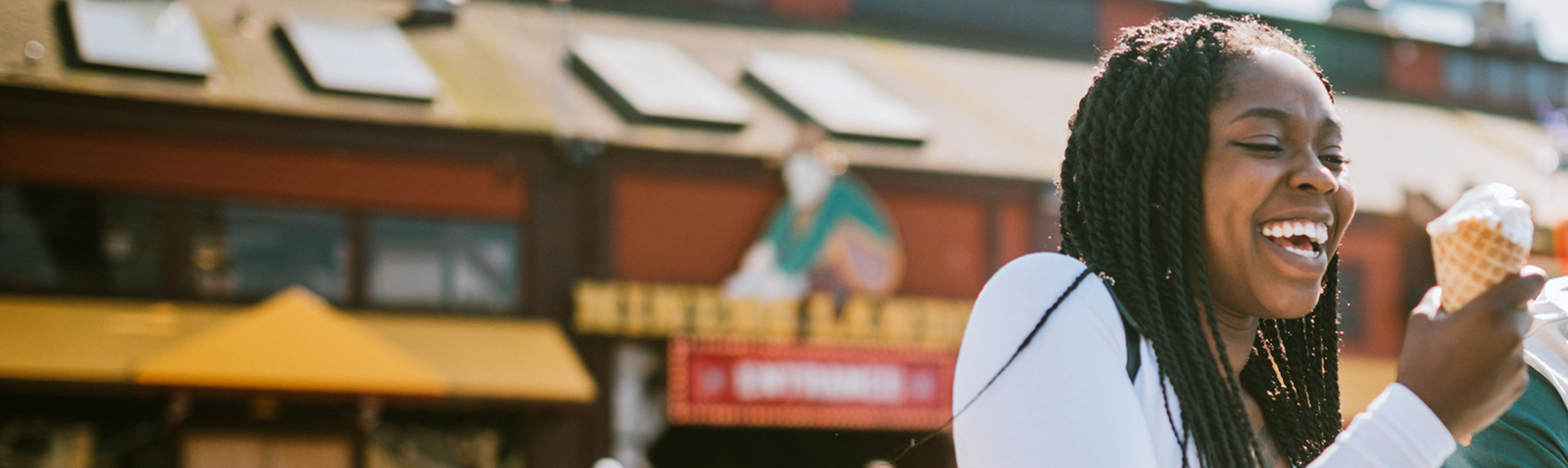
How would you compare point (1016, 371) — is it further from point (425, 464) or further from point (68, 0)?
point (68, 0)

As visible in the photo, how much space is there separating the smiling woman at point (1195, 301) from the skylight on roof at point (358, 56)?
425 inches

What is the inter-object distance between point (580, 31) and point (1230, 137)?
12888 mm

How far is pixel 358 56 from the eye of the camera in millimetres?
12328

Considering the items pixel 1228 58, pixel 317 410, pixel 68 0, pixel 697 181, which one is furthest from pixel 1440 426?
pixel 68 0

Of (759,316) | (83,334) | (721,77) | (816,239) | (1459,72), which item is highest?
(1459,72)

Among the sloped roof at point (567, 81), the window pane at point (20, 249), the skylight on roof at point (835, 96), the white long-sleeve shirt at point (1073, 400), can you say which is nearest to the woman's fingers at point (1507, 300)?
the white long-sleeve shirt at point (1073, 400)

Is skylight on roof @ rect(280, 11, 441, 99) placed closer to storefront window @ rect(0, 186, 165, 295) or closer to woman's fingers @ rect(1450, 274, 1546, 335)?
storefront window @ rect(0, 186, 165, 295)

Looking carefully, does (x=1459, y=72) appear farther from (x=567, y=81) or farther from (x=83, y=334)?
(x=83, y=334)

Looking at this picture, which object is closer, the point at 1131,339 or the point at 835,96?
the point at 1131,339

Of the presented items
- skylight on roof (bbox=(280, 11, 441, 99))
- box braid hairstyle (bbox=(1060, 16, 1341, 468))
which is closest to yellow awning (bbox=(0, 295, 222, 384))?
skylight on roof (bbox=(280, 11, 441, 99))

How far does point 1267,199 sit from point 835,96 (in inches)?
488

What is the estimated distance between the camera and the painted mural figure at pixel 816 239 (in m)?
12.6

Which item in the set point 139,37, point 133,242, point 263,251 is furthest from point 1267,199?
point 139,37

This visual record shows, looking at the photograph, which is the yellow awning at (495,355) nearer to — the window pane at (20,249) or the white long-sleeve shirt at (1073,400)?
the window pane at (20,249)
